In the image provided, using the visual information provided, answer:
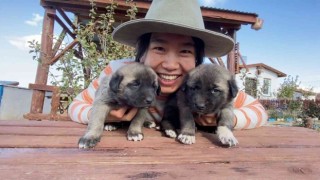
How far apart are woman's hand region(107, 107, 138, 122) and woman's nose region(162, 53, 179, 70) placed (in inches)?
18.0

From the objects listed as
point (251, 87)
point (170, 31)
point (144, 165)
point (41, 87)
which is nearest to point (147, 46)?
point (170, 31)

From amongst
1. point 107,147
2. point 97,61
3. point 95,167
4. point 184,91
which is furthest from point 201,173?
point 97,61

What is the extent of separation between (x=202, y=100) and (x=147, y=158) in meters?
0.90

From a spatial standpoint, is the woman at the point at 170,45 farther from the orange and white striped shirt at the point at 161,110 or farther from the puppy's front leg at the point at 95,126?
the puppy's front leg at the point at 95,126

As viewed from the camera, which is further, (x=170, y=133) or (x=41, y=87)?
(x=41, y=87)

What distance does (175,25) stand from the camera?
2215 mm

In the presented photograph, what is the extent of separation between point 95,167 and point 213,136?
3.96 feet

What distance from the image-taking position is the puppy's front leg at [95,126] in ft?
5.87

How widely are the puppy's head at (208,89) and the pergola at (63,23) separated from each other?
3489 millimetres

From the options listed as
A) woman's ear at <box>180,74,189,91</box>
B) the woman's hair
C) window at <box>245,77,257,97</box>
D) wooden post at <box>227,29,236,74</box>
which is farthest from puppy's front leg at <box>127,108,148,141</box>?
window at <box>245,77,257,97</box>

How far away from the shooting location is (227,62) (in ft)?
23.4

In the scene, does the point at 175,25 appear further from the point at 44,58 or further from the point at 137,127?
the point at 44,58

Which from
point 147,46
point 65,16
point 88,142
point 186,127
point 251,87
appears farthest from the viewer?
point 251,87

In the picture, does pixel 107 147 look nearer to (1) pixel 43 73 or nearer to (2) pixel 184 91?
(2) pixel 184 91
